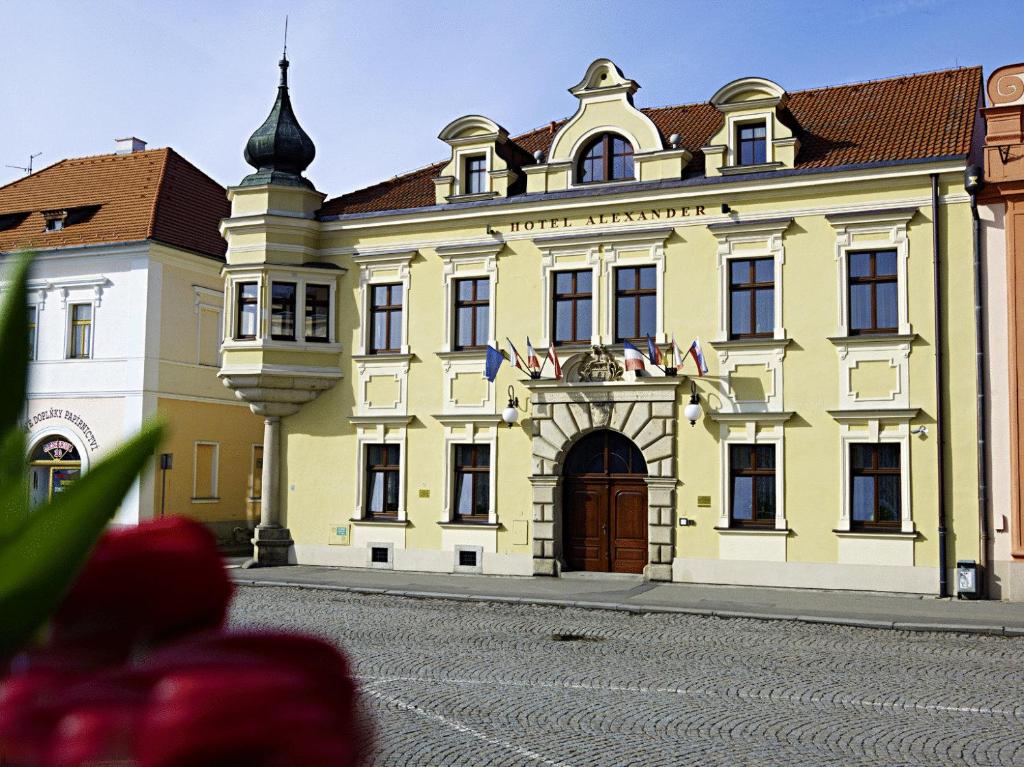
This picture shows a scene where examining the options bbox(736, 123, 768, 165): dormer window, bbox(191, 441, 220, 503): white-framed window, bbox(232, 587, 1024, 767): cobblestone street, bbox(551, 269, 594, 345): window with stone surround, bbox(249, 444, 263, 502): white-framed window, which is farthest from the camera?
bbox(249, 444, 263, 502): white-framed window

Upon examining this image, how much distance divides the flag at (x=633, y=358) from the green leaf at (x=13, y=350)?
2048 cm

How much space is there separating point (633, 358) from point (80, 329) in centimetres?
1380

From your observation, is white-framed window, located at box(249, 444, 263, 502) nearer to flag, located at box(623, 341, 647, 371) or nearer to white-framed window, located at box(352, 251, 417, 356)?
white-framed window, located at box(352, 251, 417, 356)

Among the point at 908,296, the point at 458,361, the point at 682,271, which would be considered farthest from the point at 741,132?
the point at 458,361

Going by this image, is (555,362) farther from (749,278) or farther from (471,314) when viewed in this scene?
(749,278)

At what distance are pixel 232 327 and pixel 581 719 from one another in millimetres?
16417

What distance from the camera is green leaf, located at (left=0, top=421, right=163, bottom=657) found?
435mm

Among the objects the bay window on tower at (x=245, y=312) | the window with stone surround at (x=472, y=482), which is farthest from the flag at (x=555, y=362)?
the bay window on tower at (x=245, y=312)

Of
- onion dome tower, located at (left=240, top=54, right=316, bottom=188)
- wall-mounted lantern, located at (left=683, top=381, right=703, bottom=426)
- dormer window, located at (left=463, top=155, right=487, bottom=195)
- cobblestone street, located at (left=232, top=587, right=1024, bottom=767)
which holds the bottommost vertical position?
cobblestone street, located at (left=232, top=587, right=1024, bottom=767)

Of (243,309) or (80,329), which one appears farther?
(80,329)

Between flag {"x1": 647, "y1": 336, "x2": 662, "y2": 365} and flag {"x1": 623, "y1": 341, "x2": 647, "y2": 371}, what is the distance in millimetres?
207

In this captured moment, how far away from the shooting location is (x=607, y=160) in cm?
2230

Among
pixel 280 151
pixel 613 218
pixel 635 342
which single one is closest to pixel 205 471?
pixel 280 151

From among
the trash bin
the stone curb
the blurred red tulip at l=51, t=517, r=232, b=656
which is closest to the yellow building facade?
the trash bin
